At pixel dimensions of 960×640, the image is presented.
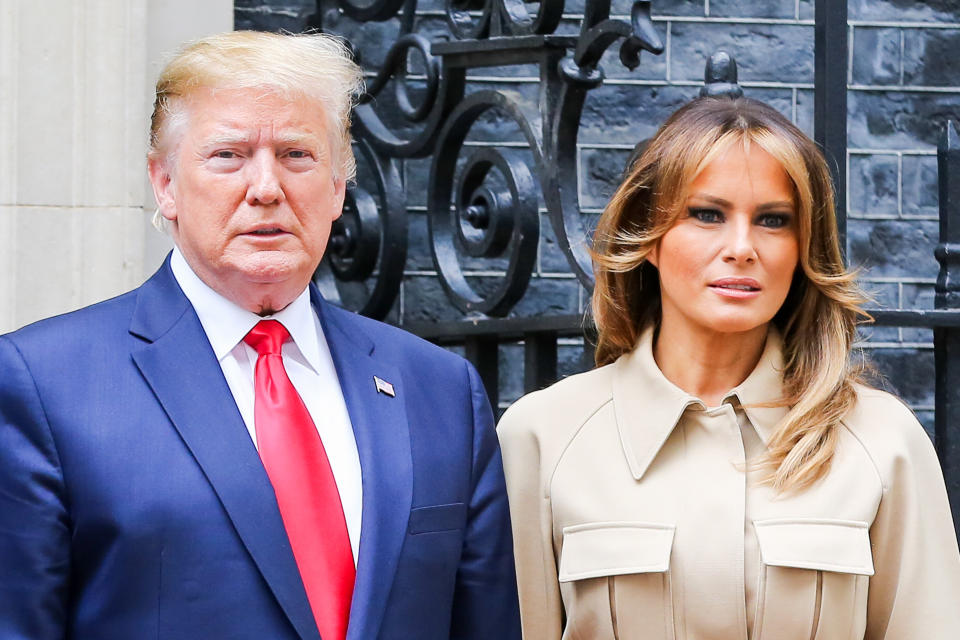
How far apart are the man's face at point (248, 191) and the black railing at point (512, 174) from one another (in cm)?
112

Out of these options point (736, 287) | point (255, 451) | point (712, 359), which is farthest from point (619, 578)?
point (255, 451)

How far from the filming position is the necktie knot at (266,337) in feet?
8.91

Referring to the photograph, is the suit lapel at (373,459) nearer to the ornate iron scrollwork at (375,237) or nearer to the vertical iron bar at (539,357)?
the vertical iron bar at (539,357)

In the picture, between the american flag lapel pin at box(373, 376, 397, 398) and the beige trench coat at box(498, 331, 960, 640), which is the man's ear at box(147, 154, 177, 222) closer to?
the american flag lapel pin at box(373, 376, 397, 398)

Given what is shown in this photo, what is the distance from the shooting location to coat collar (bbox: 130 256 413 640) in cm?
254

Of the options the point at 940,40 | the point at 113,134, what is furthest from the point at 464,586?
the point at 940,40

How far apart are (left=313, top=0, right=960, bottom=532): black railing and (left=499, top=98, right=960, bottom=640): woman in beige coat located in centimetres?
40

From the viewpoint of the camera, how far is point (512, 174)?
405 centimetres

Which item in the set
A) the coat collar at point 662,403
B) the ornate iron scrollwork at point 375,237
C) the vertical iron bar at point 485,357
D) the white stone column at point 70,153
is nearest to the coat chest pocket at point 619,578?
the coat collar at point 662,403

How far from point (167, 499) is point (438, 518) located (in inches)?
18.2

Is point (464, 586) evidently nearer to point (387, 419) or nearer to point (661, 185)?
point (387, 419)

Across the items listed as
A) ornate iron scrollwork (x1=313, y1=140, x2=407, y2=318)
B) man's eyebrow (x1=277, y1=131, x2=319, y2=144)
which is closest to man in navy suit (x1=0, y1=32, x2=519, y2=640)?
man's eyebrow (x1=277, y1=131, x2=319, y2=144)

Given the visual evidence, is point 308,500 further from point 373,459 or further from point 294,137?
point 294,137

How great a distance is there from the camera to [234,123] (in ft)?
8.76
